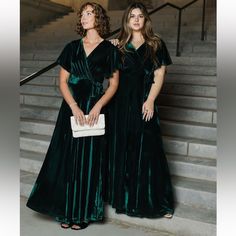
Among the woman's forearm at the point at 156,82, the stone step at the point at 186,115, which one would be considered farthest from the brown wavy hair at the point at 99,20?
the stone step at the point at 186,115

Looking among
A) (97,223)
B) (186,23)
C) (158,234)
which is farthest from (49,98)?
(186,23)

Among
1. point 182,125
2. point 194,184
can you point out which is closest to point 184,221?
point 194,184

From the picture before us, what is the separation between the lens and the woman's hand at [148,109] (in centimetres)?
238

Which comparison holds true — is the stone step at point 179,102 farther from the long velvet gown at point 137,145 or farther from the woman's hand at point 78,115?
the woman's hand at point 78,115

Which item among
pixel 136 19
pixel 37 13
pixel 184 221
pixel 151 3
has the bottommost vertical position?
pixel 184 221

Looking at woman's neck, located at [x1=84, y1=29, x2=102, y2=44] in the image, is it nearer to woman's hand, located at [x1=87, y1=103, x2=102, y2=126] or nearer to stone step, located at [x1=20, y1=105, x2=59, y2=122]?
woman's hand, located at [x1=87, y1=103, x2=102, y2=126]

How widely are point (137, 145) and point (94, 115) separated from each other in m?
0.34

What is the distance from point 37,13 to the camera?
8.62 meters

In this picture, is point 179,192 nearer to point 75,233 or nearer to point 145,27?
point 75,233

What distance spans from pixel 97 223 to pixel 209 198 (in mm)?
814

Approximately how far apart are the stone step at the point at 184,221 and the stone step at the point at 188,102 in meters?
1.37

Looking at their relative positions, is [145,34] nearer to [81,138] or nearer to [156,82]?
[156,82]

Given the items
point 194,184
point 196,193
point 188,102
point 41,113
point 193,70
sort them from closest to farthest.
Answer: point 196,193 → point 194,184 → point 188,102 → point 41,113 → point 193,70

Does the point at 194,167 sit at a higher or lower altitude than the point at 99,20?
lower
